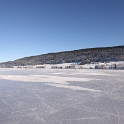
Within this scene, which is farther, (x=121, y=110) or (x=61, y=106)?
(x=61, y=106)

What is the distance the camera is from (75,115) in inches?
126

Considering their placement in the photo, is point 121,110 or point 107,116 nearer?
point 107,116

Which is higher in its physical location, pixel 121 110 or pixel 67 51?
pixel 67 51

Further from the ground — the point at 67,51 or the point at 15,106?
the point at 67,51

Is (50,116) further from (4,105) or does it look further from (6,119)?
(4,105)

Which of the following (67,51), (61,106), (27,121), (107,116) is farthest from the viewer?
(67,51)

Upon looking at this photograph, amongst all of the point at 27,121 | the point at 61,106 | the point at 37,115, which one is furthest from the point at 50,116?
the point at 61,106

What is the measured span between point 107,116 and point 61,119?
865mm

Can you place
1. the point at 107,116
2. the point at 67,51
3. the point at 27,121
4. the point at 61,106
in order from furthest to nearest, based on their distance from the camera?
1. the point at 67,51
2. the point at 61,106
3. the point at 107,116
4. the point at 27,121

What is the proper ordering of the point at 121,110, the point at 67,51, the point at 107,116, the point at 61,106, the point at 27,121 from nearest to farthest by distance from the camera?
the point at 27,121
the point at 107,116
the point at 121,110
the point at 61,106
the point at 67,51

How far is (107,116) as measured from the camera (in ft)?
10.2

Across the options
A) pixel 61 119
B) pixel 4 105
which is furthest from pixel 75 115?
pixel 4 105

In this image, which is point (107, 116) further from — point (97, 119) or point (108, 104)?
point (108, 104)

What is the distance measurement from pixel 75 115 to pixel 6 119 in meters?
1.26
